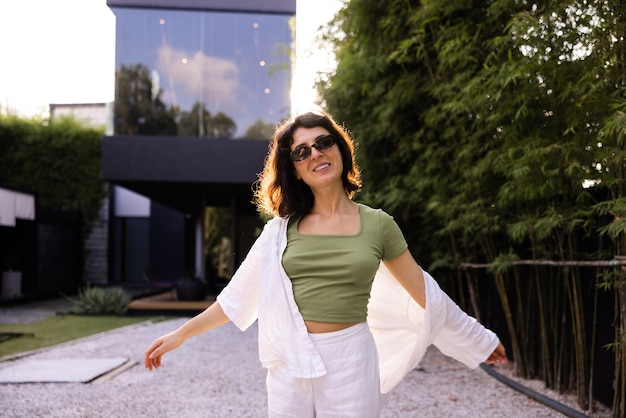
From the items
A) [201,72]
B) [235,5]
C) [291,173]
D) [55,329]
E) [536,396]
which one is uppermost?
[235,5]

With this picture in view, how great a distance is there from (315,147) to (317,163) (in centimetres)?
5

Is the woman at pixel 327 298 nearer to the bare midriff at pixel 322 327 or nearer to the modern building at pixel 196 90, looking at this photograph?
the bare midriff at pixel 322 327

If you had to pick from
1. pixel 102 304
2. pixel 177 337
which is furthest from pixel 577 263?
pixel 102 304

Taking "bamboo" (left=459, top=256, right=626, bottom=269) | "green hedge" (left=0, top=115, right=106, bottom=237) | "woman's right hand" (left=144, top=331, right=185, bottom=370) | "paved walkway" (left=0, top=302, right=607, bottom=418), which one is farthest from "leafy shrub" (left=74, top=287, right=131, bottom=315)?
"woman's right hand" (left=144, top=331, right=185, bottom=370)

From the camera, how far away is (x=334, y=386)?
5.51 feet

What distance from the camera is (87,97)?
19.0 metres

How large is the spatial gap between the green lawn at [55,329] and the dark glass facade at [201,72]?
2.82m

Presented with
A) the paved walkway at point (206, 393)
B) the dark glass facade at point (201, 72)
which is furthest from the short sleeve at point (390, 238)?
the dark glass facade at point (201, 72)

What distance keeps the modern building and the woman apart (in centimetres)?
760

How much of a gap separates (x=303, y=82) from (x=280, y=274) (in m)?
6.02

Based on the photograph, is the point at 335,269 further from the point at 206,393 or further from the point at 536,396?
the point at 206,393

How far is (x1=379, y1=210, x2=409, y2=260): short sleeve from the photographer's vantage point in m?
1.81

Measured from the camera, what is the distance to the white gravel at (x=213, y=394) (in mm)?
4070

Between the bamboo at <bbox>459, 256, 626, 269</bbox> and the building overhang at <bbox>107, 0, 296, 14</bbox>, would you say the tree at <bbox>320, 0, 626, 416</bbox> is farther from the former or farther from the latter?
the building overhang at <bbox>107, 0, 296, 14</bbox>
